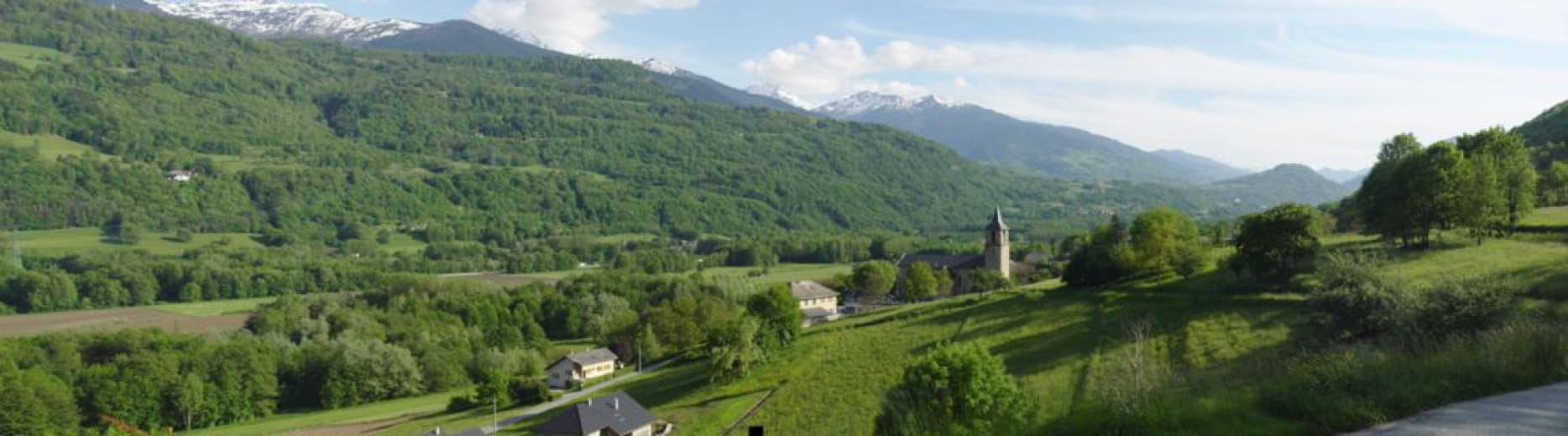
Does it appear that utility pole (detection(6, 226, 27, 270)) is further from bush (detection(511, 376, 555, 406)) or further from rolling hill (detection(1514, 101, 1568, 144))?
rolling hill (detection(1514, 101, 1568, 144))

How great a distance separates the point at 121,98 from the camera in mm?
197750

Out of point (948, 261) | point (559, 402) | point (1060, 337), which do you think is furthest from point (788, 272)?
point (1060, 337)

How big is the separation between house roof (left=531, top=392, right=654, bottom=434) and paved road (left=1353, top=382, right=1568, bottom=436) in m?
34.9

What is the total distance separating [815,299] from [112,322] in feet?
221

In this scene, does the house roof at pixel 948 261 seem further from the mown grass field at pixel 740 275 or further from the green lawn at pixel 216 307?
the green lawn at pixel 216 307

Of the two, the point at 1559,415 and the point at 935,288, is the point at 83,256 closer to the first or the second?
the point at 935,288

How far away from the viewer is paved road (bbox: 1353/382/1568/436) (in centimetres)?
740

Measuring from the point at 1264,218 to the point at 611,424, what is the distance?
114 ft

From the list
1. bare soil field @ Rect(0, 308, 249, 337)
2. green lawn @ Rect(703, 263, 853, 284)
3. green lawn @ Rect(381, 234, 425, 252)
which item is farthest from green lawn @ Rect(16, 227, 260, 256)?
green lawn @ Rect(703, 263, 853, 284)

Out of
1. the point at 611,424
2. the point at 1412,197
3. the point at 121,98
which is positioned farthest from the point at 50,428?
the point at 121,98

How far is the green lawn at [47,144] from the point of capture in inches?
5960

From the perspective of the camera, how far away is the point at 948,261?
3866 inches

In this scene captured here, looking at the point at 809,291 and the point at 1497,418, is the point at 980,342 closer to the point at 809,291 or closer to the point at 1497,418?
the point at 1497,418

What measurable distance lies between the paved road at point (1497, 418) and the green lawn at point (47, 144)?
197753mm
